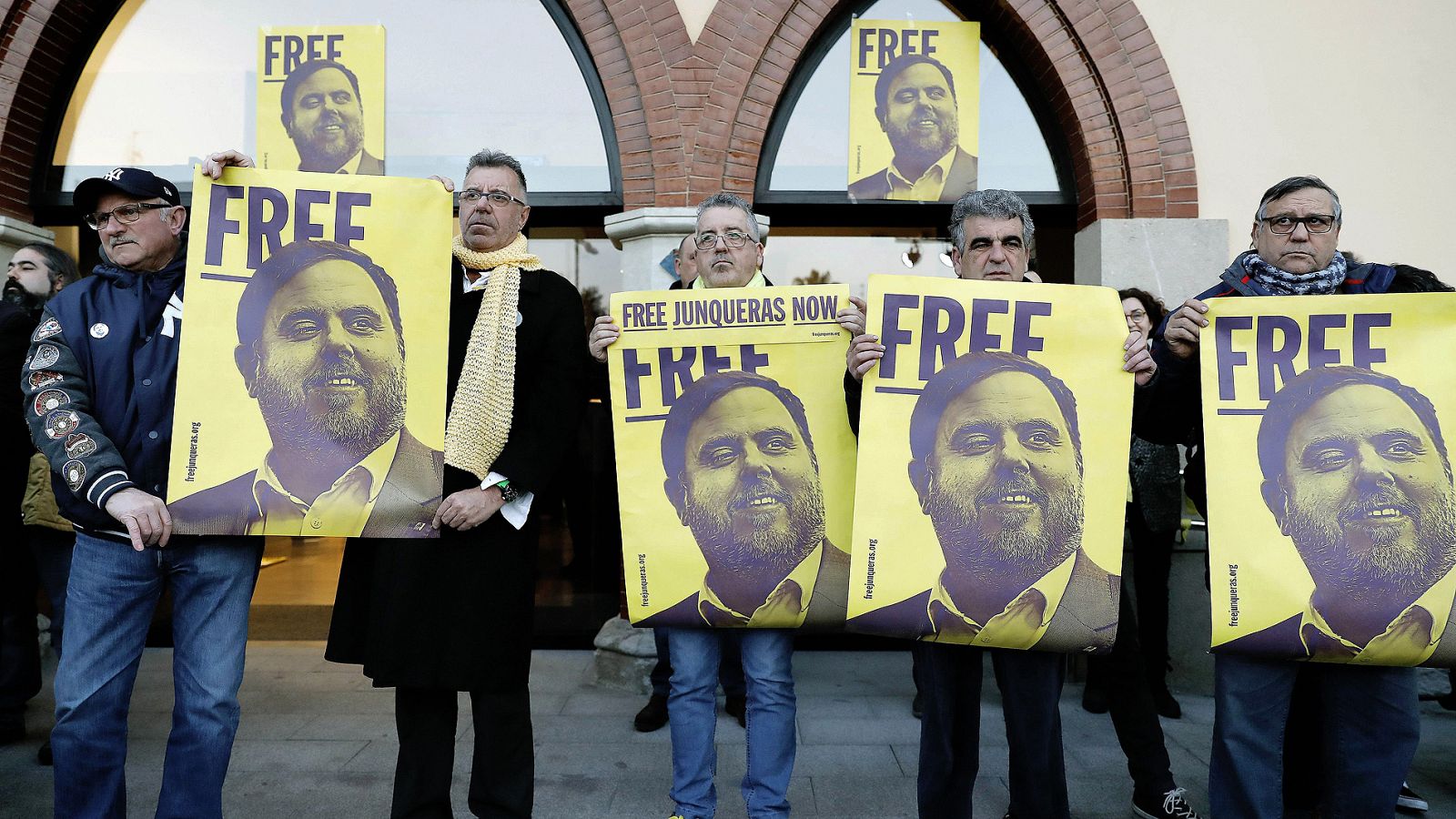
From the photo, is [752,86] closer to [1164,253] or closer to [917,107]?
[917,107]

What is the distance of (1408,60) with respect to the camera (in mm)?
5121

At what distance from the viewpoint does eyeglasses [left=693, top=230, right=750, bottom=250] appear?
291 cm

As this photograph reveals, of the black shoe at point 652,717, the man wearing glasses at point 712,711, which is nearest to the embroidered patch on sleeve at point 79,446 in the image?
the man wearing glasses at point 712,711

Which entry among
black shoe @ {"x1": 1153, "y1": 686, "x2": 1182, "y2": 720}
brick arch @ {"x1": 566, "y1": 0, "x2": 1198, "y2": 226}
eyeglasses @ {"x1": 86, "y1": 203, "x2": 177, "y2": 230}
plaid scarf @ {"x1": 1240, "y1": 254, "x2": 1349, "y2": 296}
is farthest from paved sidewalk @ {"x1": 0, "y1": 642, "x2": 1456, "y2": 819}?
brick arch @ {"x1": 566, "y1": 0, "x2": 1198, "y2": 226}

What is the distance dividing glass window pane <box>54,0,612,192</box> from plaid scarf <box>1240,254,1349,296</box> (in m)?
3.76

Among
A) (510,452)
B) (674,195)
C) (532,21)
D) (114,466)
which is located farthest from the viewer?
(532,21)

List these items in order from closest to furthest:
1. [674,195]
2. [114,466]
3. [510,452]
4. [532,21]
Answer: [114,466]
[510,452]
[674,195]
[532,21]

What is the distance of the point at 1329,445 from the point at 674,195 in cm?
343

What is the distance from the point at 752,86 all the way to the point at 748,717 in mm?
3569

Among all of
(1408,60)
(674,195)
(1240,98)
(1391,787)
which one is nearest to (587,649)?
(674,195)

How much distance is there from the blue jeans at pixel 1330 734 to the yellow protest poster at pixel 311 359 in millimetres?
2327

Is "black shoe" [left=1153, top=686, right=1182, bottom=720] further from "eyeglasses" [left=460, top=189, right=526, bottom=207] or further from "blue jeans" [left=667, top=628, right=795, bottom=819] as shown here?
"eyeglasses" [left=460, top=189, right=526, bottom=207]

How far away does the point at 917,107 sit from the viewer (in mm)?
5391

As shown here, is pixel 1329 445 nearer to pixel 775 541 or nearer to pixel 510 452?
pixel 775 541
